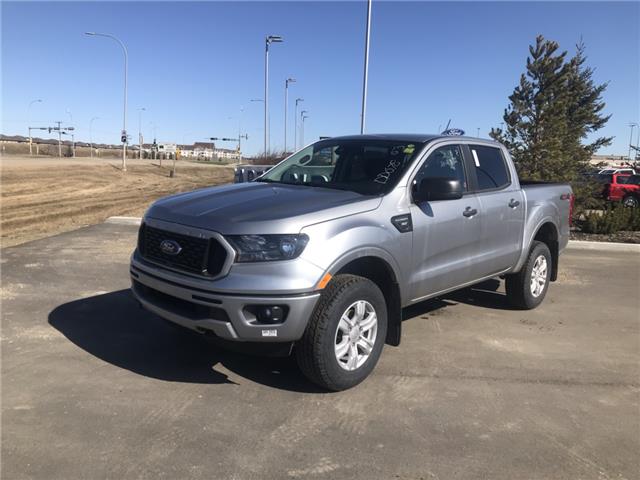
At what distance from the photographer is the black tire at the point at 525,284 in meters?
Result: 5.82

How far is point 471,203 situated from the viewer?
4879 mm

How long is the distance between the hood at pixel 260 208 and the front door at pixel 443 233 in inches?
22.7

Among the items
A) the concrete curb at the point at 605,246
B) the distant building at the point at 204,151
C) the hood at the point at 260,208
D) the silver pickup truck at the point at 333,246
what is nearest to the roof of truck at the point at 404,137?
the silver pickup truck at the point at 333,246

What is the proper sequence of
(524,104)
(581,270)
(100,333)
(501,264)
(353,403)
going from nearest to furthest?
(353,403)
(100,333)
(501,264)
(581,270)
(524,104)

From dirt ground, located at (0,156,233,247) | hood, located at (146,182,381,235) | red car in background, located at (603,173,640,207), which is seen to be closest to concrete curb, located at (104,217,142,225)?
dirt ground, located at (0,156,233,247)

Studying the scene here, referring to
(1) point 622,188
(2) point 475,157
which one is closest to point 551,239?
(2) point 475,157

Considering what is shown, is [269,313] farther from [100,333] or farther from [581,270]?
[581,270]

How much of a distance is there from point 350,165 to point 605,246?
7.46m

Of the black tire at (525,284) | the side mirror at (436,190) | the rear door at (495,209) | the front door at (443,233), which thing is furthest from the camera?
the black tire at (525,284)

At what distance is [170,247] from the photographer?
3736mm

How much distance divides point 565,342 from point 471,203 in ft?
5.27

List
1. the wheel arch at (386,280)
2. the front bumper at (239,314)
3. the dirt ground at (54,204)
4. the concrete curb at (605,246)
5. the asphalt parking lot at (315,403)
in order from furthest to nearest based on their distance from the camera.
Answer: the dirt ground at (54,204)
the concrete curb at (605,246)
the wheel arch at (386,280)
the front bumper at (239,314)
the asphalt parking lot at (315,403)

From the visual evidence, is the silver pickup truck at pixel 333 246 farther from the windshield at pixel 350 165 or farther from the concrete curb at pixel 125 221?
the concrete curb at pixel 125 221

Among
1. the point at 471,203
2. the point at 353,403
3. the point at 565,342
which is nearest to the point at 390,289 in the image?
the point at 353,403
